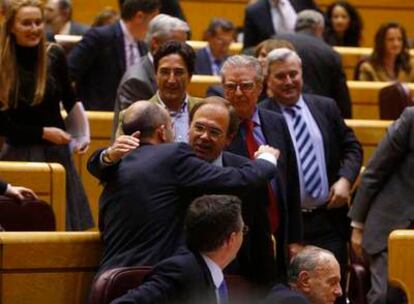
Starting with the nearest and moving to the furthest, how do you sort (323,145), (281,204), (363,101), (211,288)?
(211,288) → (281,204) → (323,145) → (363,101)

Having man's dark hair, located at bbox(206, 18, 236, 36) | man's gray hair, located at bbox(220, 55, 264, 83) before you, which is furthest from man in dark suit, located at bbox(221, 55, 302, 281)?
man's dark hair, located at bbox(206, 18, 236, 36)

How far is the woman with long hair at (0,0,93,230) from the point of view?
309 inches

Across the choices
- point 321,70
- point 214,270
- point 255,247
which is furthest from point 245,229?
point 321,70

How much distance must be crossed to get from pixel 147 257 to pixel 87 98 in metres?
3.87

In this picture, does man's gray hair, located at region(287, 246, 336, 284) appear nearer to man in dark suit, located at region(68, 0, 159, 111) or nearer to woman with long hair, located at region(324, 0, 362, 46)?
man in dark suit, located at region(68, 0, 159, 111)

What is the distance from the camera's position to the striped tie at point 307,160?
25.2 feet

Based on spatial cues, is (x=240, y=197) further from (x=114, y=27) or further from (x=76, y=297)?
(x=114, y=27)

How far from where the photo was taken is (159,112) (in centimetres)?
626

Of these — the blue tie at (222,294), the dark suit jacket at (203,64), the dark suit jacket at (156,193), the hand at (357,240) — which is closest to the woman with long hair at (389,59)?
the dark suit jacket at (203,64)

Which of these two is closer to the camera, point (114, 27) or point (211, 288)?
point (211, 288)

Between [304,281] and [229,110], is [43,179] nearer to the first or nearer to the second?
[229,110]

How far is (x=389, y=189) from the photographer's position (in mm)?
7469

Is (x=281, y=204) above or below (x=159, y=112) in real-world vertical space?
below

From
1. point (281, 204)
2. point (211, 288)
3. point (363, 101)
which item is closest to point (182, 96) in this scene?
point (281, 204)
